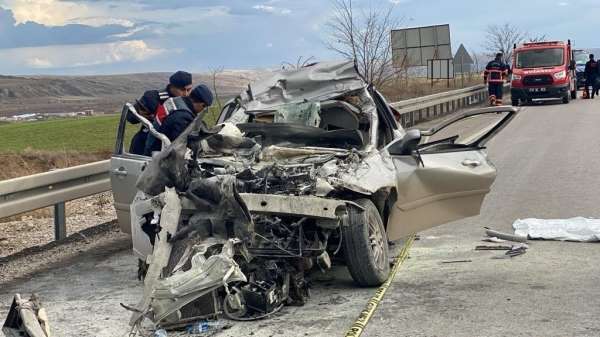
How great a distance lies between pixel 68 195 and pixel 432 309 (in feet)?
14.0

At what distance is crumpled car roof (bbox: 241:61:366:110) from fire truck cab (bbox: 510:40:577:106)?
822 inches

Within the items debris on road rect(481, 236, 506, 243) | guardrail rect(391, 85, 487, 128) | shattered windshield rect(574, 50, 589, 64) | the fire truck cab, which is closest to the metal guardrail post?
debris on road rect(481, 236, 506, 243)

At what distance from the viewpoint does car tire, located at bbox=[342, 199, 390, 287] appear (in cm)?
511

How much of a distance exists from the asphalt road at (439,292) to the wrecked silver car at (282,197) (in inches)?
10.8

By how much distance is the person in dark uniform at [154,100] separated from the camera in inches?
275

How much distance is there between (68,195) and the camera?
7406 mm

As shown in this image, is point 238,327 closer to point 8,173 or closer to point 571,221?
point 571,221

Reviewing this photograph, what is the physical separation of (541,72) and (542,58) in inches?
36.4

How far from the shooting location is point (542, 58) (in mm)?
26891

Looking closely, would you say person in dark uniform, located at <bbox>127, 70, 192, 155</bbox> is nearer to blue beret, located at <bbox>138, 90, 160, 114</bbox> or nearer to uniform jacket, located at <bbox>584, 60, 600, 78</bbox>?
blue beret, located at <bbox>138, 90, 160, 114</bbox>

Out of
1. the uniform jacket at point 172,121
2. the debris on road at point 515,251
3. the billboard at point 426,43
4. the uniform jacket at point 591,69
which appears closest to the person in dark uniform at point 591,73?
the uniform jacket at point 591,69

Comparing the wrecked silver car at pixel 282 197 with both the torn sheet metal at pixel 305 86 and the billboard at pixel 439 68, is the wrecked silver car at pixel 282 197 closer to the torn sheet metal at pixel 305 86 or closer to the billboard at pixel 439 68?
the torn sheet metal at pixel 305 86

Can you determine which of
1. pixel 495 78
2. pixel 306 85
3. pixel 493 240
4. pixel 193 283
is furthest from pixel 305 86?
pixel 495 78

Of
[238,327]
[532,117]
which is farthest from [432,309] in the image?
[532,117]
